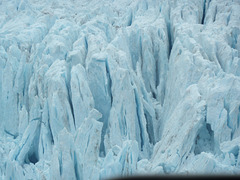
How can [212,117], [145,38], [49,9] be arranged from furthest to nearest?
[49,9]
[145,38]
[212,117]

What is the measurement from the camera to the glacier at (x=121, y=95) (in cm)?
530

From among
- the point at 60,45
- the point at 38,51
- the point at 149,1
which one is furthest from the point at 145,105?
the point at 149,1

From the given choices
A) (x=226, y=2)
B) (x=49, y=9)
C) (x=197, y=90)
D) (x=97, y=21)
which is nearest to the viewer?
(x=197, y=90)

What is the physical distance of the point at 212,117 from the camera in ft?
18.4

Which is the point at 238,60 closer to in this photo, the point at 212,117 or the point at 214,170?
the point at 212,117

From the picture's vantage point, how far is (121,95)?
7.02 meters

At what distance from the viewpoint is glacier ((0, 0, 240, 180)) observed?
5305 mm

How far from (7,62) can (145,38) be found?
4402 mm

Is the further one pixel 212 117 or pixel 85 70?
pixel 85 70

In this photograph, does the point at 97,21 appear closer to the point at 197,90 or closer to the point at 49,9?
the point at 49,9

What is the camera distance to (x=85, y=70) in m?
7.66

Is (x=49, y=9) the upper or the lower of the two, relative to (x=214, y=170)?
upper

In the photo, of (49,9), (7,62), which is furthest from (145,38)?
(49,9)

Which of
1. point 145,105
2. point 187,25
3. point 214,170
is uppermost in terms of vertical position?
point 187,25
